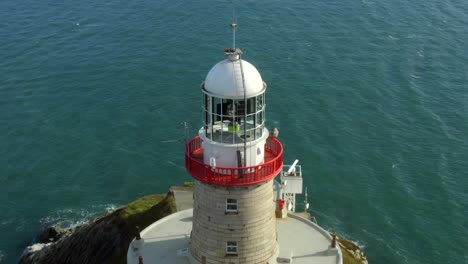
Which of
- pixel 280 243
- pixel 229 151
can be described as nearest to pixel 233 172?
pixel 229 151

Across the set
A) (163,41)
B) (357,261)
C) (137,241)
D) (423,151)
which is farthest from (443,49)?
(137,241)

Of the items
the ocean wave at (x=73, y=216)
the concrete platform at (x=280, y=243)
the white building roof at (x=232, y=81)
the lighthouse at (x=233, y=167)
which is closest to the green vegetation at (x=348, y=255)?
the concrete platform at (x=280, y=243)

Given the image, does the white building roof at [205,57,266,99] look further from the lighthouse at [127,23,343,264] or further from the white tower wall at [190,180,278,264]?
the white tower wall at [190,180,278,264]

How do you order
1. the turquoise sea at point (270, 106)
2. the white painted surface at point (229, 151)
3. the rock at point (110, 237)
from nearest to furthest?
the white painted surface at point (229, 151) < the rock at point (110, 237) < the turquoise sea at point (270, 106)

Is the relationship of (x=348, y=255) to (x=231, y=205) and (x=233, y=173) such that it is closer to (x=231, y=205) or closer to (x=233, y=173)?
(x=231, y=205)

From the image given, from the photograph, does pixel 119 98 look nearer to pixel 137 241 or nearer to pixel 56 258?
pixel 56 258

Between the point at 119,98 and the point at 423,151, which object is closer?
the point at 423,151

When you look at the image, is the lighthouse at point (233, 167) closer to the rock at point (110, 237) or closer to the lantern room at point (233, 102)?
the lantern room at point (233, 102)
